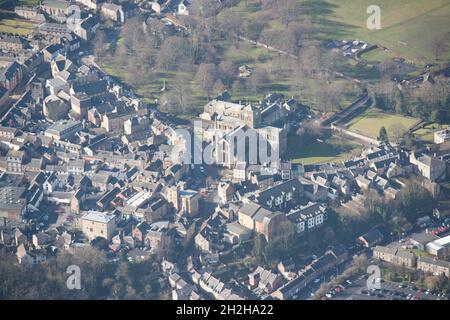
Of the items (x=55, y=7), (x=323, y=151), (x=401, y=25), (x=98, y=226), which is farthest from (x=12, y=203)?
(x=401, y=25)

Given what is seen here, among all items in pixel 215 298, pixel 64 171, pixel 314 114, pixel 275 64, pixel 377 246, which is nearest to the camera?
pixel 215 298

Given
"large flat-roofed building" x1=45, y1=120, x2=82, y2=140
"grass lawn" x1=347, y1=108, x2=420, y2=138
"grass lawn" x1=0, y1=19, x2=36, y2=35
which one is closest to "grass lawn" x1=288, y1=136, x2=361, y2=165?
"grass lawn" x1=347, y1=108, x2=420, y2=138

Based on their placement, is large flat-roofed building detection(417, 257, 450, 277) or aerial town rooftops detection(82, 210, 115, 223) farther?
aerial town rooftops detection(82, 210, 115, 223)

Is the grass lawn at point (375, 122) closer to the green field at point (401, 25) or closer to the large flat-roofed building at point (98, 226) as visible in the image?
the green field at point (401, 25)

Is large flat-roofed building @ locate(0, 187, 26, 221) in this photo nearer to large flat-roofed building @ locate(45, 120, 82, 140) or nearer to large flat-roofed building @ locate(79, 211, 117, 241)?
large flat-roofed building @ locate(79, 211, 117, 241)

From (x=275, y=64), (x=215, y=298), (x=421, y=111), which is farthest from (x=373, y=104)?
(x=215, y=298)

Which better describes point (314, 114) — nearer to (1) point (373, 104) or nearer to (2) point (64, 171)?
(1) point (373, 104)
